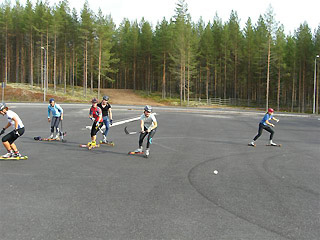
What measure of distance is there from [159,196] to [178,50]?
1952 inches

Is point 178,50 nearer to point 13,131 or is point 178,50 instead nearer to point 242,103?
point 242,103

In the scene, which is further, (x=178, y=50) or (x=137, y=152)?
(x=178, y=50)

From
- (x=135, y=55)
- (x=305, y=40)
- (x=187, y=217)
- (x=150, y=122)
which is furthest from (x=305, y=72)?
(x=187, y=217)

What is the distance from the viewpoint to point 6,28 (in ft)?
196

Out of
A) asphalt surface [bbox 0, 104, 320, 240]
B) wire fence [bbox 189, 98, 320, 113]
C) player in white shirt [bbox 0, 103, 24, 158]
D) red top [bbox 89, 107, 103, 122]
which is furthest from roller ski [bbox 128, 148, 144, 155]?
wire fence [bbox 189, 98, 320, 113]

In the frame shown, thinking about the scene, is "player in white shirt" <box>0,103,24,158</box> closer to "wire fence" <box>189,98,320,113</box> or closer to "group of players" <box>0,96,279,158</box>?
"group of players" <box>0,96,279,158</box>

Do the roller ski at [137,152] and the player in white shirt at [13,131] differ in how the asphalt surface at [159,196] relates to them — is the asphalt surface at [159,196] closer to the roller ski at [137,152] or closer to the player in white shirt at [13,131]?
the roller ski at [137,152]

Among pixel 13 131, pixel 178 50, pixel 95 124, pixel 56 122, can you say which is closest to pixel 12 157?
pixel 13 131

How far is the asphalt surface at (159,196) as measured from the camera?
438 centimetres

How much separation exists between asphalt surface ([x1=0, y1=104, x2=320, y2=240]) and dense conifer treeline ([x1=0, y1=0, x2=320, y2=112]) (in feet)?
142

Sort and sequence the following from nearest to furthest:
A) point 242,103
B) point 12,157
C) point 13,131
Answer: point 13,131 < point 12,157 < point 242,103

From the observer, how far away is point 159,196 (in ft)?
19.6

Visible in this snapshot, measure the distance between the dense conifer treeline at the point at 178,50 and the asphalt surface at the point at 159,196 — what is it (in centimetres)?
4316

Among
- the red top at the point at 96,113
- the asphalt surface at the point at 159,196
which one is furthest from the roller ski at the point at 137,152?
the red top at the point at 96,113
